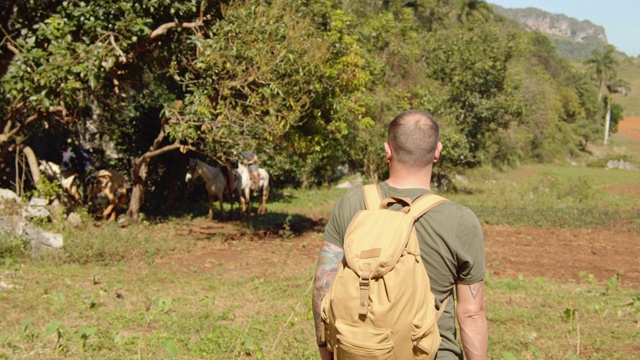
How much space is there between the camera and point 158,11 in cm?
1245

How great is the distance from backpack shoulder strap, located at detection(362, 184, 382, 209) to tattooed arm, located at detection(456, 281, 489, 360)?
0.50m

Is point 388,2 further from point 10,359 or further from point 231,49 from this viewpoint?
point 10,359

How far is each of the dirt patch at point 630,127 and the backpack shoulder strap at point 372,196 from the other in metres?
85.7

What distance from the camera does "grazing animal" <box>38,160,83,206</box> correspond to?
46.0ft

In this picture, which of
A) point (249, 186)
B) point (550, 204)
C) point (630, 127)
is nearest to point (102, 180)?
point (249, 186)

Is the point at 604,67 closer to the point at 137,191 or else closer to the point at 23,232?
the point at 137,191

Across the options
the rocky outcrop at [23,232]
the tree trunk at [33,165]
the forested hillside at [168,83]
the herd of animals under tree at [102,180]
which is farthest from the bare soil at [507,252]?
the tree trunk at [33,165]

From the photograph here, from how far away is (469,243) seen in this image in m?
2.65

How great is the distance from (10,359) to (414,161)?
3.89m

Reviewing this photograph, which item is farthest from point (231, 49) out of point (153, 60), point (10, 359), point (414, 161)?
point (414, 161)

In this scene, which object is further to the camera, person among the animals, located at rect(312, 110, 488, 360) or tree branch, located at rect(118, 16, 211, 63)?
tree branch, located at rect(118, 16, 211, 63)

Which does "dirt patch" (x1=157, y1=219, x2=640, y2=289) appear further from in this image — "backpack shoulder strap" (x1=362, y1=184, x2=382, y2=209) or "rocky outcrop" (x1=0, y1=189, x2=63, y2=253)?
"backpack shoulder strap" (x1=362, y1=184, x2=382, y2=209)

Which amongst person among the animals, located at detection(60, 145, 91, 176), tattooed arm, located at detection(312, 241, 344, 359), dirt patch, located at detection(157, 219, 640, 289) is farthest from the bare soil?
tattooed arm, located at detection(312, 241, 344, 359)

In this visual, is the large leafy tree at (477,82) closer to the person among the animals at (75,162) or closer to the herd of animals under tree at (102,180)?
the herd of animals under tree at (102,180)
